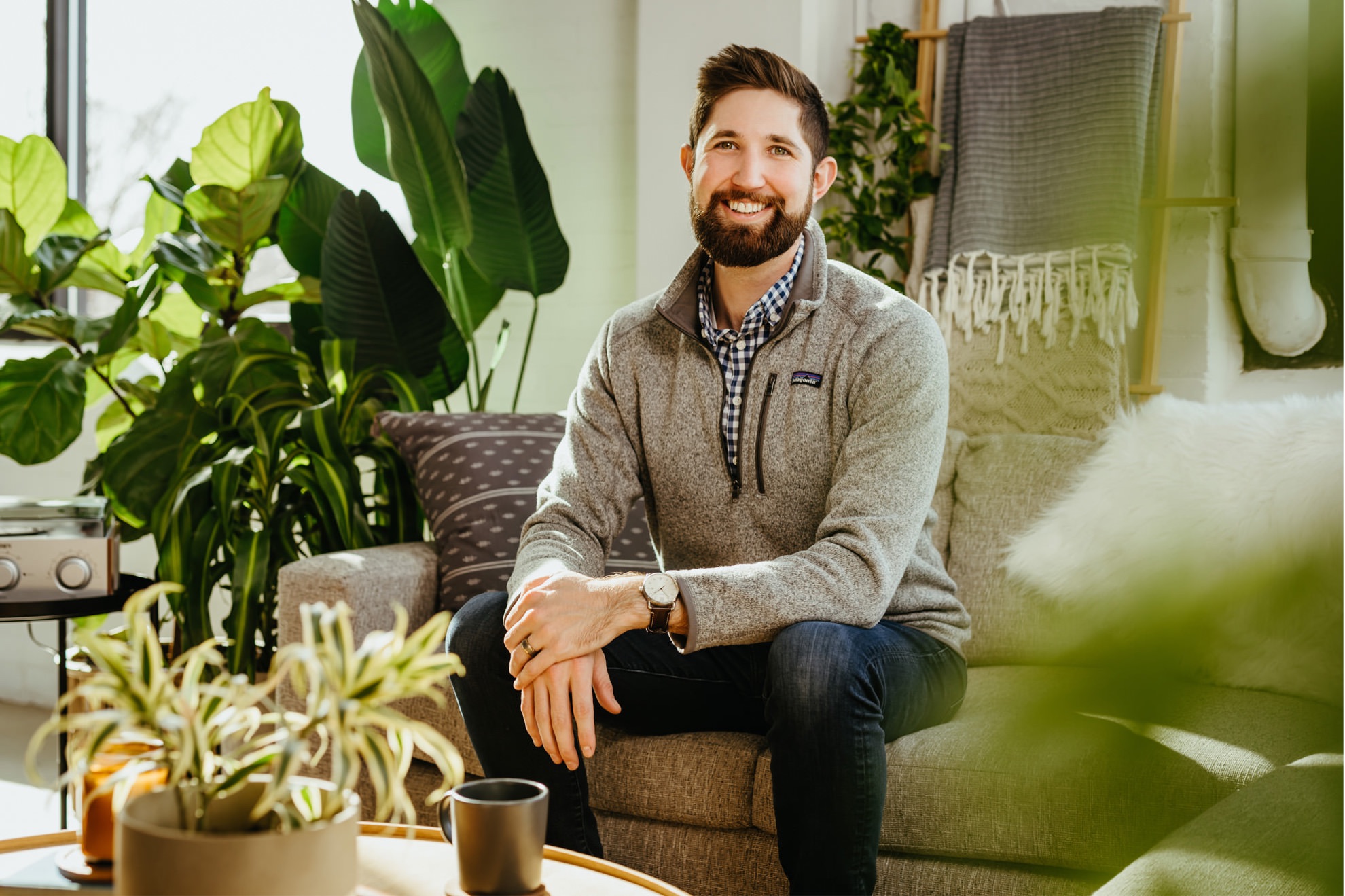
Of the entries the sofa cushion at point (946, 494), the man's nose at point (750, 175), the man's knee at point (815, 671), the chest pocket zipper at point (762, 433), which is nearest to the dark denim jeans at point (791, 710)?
the man's knee at point (815, 671)

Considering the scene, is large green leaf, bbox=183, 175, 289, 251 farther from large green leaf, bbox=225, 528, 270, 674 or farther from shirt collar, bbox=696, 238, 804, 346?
shirt collar, bbox=696, 238, 804, 346

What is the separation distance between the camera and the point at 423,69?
2.67 metres

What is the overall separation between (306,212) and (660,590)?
171 centimetres

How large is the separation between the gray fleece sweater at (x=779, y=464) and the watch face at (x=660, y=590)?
2cm

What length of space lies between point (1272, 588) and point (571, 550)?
1483 millimetres

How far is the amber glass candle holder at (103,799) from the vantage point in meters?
0.87

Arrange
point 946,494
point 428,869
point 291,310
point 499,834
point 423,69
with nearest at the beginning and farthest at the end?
point 499,834 → point 428,869 → point 946,494 → point 423,69 → point 291,310

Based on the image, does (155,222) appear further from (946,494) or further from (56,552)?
(946,494)

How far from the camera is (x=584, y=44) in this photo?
3.03 metres

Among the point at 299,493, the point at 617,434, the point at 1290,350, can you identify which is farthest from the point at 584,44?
the point at 1290,350

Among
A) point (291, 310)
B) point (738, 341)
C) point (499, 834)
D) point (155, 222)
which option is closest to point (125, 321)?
point (291, 310)

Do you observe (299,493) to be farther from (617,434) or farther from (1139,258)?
(1139,258)

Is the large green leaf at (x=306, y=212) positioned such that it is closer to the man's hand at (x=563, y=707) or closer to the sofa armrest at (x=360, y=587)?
the sofa armrest at (x=360, y=587)

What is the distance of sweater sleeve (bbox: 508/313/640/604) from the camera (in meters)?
1.66
